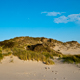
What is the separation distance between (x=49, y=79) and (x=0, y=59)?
515cm

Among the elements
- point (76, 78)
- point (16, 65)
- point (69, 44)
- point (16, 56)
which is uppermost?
point (69, 44)

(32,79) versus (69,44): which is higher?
(69,44)

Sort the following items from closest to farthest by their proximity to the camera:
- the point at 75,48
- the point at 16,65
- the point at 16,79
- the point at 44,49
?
the point at 16,79 < the point at 16,65 < the point at 44,49 < the point at 75,48

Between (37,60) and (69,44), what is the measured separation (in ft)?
77.4

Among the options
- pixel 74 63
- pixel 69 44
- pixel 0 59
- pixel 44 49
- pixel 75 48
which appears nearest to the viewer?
pixel 0 59

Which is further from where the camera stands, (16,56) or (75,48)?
(75,48)

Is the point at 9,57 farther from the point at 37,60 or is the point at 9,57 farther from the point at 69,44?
the point at 69,44

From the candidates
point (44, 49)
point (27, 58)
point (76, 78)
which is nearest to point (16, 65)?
A: point (27, 58)

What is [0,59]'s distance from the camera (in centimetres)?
927

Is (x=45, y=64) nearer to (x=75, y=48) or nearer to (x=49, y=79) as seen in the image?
(x=49, y=79)

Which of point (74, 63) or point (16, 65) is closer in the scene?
point (16, 65)

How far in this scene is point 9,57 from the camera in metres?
9.96

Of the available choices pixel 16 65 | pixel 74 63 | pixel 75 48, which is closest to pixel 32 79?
pixel 16 65

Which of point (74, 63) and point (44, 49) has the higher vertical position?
point (44, 49)
